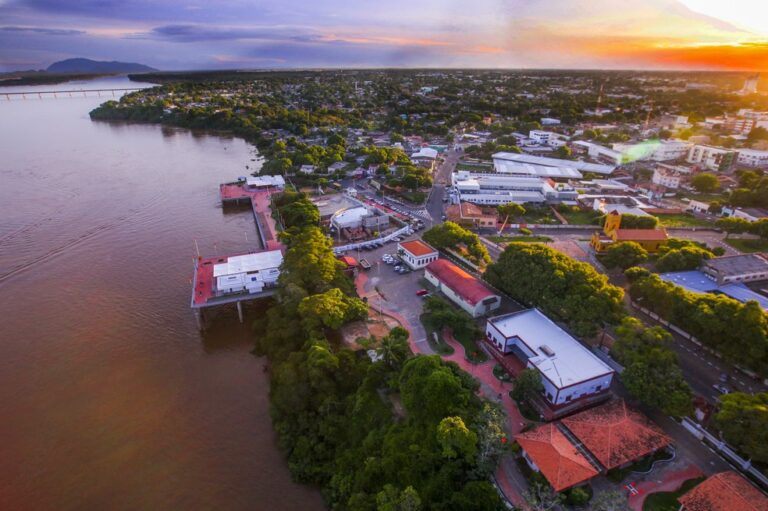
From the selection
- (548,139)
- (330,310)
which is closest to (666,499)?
(330,310)

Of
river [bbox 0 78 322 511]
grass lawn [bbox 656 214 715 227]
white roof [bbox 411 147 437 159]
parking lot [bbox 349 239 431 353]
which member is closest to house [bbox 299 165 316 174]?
river [bbox 0 78 322 511]

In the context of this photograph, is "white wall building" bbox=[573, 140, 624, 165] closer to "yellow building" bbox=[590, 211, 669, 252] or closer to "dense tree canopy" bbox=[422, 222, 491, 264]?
A: "yellow building" bbox=[590, 211, 669, 252]

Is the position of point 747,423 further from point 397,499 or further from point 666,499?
point 397,499

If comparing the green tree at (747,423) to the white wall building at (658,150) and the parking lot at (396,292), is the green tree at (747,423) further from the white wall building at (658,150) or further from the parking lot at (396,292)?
the white wall building at (658,150)

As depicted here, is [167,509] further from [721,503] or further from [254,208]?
[254,208]

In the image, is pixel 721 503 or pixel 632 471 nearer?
pixel 721 503

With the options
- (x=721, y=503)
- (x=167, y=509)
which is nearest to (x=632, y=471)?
(x=721, y=503)
